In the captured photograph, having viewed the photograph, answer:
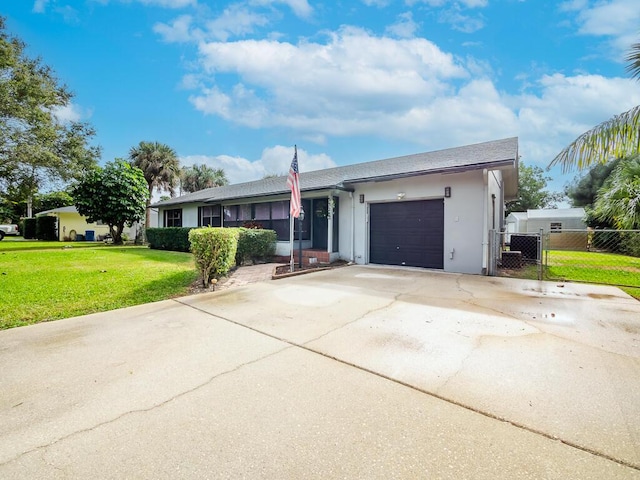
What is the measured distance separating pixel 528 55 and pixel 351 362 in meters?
12.9

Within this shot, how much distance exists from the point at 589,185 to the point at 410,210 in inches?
1165

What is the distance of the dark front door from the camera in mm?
12203

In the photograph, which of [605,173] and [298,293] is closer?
[298,293]

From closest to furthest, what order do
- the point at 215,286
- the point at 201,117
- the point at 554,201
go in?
the point at 215,286
the point at 201,117
the point at 554,201

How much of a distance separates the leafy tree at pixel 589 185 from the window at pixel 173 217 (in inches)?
1330

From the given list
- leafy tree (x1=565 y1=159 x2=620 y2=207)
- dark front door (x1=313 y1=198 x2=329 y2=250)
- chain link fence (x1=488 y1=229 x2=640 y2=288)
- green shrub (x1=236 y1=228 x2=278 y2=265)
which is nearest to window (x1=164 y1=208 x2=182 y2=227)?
green shrub (x1=236 y1=228 x2=278 y2=265)

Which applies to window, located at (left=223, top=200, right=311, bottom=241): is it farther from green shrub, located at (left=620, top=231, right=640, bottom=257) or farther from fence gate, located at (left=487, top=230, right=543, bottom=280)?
green shrub, located at (left=620, top=231, right=640, bottom=257)

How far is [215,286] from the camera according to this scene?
7074mm

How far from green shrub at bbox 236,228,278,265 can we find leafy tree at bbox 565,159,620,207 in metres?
29.9

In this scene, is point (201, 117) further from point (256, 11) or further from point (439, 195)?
point (439, 195)

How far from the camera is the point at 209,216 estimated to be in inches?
672

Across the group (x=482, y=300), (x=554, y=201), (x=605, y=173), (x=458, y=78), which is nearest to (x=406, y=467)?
(x=482, y=300)

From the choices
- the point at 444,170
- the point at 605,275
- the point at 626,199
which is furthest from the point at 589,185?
the point at 444,170

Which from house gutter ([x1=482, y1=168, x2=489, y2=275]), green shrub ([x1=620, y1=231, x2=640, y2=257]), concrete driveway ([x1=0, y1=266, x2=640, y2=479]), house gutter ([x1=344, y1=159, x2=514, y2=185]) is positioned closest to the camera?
concrete driveway ([x1=0, y1=266, x2=640, y2=479])
